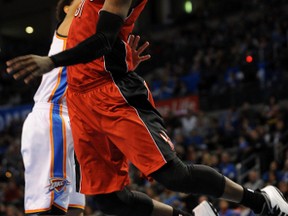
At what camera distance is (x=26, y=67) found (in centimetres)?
347

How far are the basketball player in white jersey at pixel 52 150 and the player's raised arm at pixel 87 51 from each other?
3.14 feet

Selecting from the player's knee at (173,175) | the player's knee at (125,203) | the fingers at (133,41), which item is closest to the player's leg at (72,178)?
the player's knee at (125,203)

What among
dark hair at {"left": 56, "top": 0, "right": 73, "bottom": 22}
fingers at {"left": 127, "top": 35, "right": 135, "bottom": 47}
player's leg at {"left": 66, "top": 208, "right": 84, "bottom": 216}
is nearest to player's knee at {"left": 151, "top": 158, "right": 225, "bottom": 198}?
fingers at {"left": 127, "top": 35, "right": 135, "bottom": 47}

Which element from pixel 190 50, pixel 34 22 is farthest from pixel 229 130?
pixel 34 22

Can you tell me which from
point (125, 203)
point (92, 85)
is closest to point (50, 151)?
point (125, 203)

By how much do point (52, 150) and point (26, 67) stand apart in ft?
5.42

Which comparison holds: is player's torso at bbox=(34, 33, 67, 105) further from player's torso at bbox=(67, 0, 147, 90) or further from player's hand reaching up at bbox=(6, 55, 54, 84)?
player's hand reaching up at bbox=(6, 55, 54, 84)

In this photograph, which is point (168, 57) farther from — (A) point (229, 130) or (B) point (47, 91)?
(B) point (47, 91)

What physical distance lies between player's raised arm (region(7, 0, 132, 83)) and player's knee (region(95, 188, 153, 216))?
43.8 inches

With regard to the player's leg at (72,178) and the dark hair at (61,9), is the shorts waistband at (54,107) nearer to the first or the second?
the player's leg at (72,178)

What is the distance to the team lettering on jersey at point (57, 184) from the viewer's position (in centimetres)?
496

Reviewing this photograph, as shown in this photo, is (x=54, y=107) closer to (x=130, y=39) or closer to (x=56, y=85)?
(x=56, y=85)

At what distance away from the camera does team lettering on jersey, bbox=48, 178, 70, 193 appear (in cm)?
496

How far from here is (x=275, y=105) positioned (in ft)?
42.2
